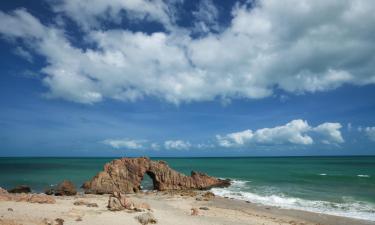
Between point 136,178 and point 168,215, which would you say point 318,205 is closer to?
point 168,215

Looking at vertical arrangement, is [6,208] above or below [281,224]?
above

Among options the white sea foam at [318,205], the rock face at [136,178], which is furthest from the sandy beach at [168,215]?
the rock face at [136,178]

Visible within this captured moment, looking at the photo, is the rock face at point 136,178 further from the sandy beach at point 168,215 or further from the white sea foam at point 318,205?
the sandy beach at point 168,215

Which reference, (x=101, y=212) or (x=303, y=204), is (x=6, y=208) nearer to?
(x=101, y=212)

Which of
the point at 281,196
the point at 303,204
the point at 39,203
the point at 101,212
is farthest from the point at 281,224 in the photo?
the point at 39,203

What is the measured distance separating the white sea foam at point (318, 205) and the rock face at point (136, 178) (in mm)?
7468

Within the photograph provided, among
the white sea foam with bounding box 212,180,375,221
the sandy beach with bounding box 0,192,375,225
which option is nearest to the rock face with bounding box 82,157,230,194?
the white sea foam with bounding box 212,180,375,221

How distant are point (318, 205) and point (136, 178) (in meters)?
23.3

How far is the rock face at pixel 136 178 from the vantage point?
41.4 meters

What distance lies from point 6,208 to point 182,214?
1326cm

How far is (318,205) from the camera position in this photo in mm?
33219

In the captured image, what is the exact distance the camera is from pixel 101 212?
24500 mm

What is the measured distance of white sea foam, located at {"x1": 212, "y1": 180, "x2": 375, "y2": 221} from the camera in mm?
29311

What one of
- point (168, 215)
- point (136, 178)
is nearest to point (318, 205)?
point (168, 215)
